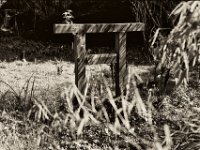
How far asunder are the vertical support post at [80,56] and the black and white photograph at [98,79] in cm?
1

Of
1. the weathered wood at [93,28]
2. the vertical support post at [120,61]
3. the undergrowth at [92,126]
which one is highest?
the weathered wood at [93,28]

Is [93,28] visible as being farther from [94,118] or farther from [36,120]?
[94,118]

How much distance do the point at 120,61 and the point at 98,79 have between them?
4.20ft

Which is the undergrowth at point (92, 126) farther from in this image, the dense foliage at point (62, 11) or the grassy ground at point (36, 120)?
the dense foliage at point (62, 11)

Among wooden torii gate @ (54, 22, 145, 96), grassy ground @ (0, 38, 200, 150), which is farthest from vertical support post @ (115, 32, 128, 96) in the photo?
grassy ground @ (0, 38, 200, 150)

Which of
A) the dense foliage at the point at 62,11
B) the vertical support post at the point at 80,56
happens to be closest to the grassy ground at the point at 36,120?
the vertical support post at the point at 80,56

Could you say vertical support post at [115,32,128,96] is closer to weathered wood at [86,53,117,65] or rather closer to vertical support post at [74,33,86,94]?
weathered wood at [86,53,117,65]

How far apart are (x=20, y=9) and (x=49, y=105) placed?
7.72 meters

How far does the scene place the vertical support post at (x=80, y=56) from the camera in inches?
198

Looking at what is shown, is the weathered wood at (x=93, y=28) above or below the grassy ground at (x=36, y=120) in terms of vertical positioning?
above

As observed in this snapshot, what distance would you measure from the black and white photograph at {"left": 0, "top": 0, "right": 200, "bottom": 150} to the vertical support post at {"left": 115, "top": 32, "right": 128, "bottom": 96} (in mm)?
13

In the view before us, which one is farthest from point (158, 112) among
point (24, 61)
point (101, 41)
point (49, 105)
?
point (101, 41)

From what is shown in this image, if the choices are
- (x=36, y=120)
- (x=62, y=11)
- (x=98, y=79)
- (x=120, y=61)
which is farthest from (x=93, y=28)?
(x=62, y=11)

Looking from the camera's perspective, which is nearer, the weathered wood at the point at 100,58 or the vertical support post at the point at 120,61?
the weathered wood at the point at 100,58
